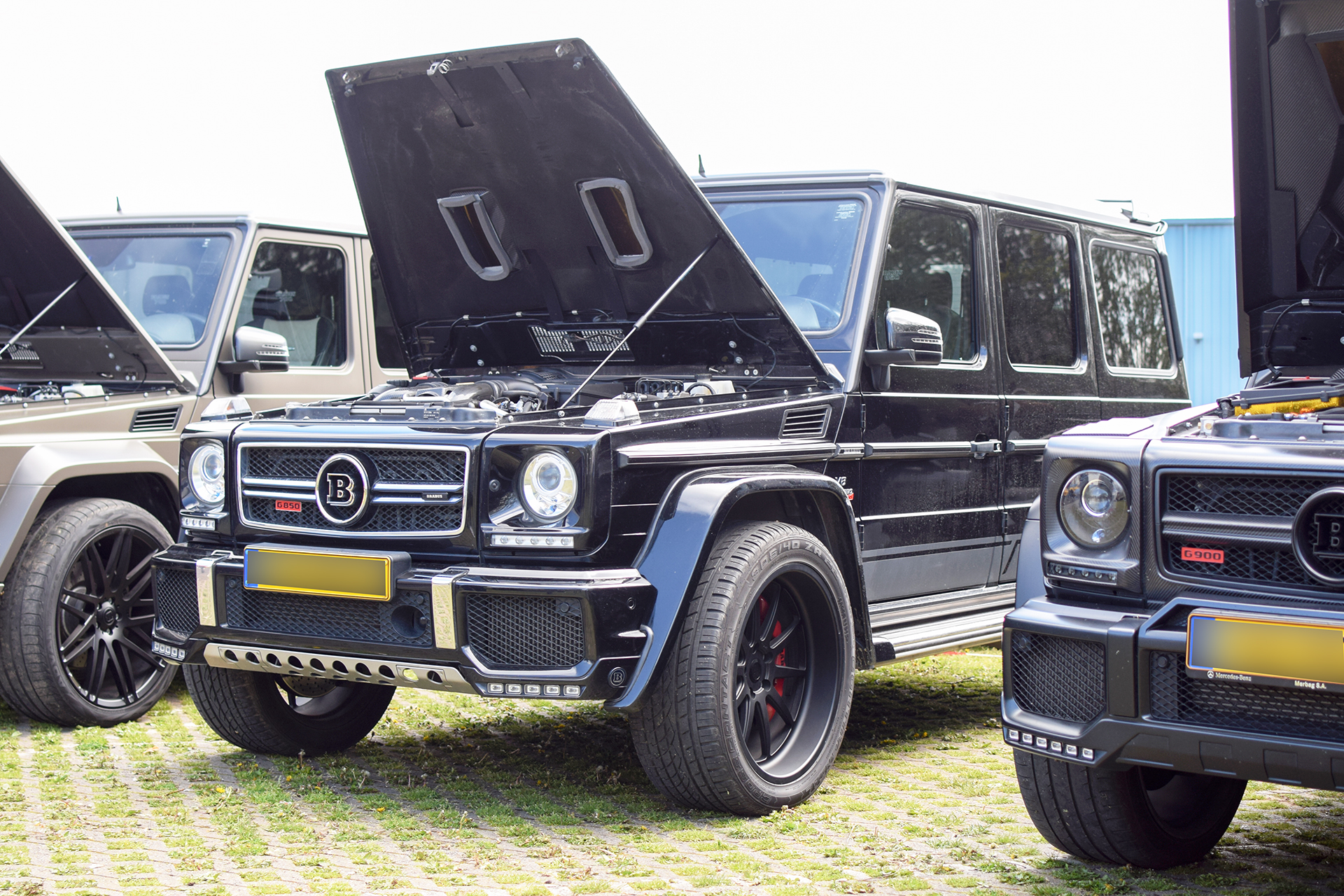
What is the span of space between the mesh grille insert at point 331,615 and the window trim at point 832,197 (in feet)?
5.71

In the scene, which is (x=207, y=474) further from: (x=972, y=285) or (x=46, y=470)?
(x=972, y=285)

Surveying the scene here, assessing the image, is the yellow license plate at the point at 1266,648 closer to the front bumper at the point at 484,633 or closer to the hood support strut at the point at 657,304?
the front bumper at the point at 484,633

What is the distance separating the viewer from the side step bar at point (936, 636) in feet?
16.7

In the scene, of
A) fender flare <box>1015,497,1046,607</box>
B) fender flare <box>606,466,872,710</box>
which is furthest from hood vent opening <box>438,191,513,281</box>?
fender flare <box>1015,497,1046,607</box>

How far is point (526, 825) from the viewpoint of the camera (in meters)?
Result: 4.42

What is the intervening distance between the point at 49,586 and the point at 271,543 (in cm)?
176

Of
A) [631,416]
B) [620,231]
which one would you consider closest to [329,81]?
[620,231]

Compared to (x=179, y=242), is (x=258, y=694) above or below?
below

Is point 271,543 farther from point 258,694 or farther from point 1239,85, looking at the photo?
point 1239,85

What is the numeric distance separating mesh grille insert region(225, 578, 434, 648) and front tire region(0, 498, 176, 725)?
1238mm

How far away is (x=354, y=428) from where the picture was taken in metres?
4.52

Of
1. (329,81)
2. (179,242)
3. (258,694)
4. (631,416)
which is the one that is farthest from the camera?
(179,242)

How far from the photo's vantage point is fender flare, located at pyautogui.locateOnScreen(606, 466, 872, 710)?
4117 millimetres

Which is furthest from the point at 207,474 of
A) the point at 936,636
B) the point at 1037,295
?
the point at 1037,295
